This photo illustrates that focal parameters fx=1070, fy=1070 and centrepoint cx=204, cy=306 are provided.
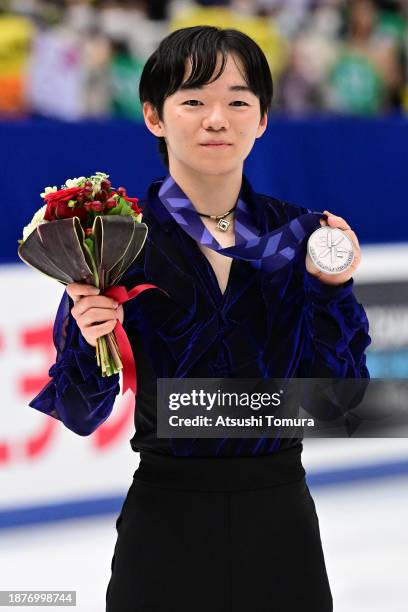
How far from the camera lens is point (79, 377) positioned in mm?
1620

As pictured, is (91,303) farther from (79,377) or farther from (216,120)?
(216,120)

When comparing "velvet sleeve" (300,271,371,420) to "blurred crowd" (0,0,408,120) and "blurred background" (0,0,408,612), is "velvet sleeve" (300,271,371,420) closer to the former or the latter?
"blurred background" (0,0,408,612)

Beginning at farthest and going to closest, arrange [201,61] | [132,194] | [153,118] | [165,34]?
[165,34] < [132,194] < [153,118] < [201,61]

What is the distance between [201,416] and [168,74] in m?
0.53

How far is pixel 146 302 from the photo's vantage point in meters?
1.65

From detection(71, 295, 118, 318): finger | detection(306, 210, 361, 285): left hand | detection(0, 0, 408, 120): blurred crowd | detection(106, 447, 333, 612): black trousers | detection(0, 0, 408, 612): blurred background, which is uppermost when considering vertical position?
detection(0, 0, 408, 120): blurred crowd

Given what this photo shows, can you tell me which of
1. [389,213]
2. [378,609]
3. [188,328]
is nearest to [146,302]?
[188,328]

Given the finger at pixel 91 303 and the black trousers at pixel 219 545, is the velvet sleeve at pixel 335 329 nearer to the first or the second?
the black trousers at pixel 219 545

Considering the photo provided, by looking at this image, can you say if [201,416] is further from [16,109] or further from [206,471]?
[16,109]

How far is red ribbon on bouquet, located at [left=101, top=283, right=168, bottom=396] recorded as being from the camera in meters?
1.54

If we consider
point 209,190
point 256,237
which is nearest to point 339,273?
point 256,237

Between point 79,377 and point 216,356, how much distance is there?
0.69 feet

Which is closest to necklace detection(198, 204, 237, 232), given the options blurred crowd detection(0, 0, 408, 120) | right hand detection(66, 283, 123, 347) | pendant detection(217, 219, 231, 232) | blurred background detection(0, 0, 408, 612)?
pendant detection(217, 219, 231, 232)

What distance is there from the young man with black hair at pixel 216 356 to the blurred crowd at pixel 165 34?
11.0 ft
